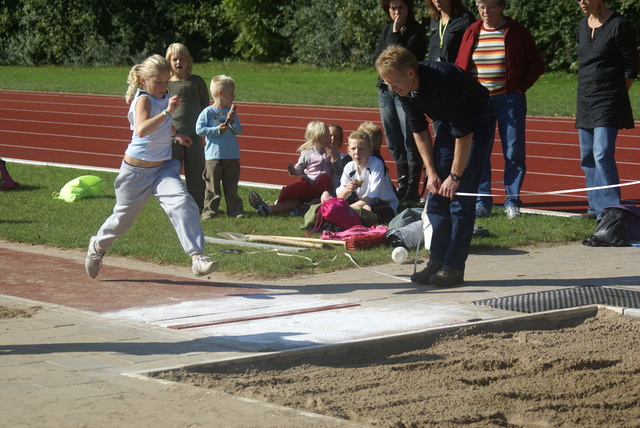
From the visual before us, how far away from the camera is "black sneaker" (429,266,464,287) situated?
7480 mm

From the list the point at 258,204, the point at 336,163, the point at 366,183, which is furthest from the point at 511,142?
the point at 258,204

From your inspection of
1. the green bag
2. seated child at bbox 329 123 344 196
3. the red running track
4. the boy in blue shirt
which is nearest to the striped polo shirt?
the red running track

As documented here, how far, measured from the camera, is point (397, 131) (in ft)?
37.2

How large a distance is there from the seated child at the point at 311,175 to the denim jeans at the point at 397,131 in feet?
2.61

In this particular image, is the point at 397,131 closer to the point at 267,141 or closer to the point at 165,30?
the point at 267,141

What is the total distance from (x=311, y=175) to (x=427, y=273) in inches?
135

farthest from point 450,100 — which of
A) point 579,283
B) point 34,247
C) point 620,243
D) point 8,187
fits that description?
point 8,187

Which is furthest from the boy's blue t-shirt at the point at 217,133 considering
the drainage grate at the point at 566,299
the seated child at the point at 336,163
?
the drainage grate at the point at 566,299

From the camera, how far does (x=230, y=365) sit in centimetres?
527

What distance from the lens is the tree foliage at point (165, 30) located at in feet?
136

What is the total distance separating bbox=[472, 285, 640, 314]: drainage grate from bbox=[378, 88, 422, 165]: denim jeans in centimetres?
414

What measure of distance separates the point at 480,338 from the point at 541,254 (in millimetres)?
2898

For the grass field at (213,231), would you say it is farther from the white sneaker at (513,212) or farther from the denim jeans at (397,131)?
the denim jeans at (397,131)

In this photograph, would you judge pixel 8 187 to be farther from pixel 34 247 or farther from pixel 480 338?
pixel 480 338
